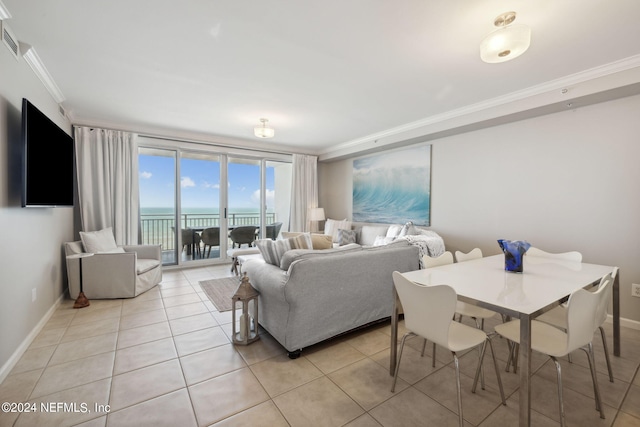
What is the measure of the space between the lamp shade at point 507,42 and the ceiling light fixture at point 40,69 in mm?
3528

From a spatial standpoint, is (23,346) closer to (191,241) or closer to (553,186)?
(191,241)

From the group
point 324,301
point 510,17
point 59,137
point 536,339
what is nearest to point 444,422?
point 536,339

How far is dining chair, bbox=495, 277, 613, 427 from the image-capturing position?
4.37ft

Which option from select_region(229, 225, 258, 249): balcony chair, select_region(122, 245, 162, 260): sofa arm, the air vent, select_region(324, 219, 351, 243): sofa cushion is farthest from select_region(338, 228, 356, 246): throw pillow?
the air vent

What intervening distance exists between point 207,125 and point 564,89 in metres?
4.59

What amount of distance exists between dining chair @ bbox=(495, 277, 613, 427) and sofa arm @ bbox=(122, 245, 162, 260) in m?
4.34

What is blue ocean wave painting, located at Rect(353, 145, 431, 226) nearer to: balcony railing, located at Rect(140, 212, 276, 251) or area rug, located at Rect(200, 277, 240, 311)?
balcony railing, located at Rect(140, 212, 276, 251)

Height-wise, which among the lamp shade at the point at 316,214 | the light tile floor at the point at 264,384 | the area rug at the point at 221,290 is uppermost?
the lamp shade at the point at 316,214

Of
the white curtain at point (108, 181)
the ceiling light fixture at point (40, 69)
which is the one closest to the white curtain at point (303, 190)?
the white curtain at point (108, 181)

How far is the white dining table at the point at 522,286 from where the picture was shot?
4.05 feet

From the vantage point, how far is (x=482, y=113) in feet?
11.2

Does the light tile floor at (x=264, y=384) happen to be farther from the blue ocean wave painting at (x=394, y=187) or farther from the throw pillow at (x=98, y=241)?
the blue ocean wave painting at (x=394, y=187)

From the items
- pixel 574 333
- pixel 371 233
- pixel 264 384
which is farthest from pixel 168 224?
pixel 574 333

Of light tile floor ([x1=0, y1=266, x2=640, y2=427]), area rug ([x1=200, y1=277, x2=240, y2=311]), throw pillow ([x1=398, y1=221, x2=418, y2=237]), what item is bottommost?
light tile floor ([x1=0, y1=266, x2=640, y2=427])
